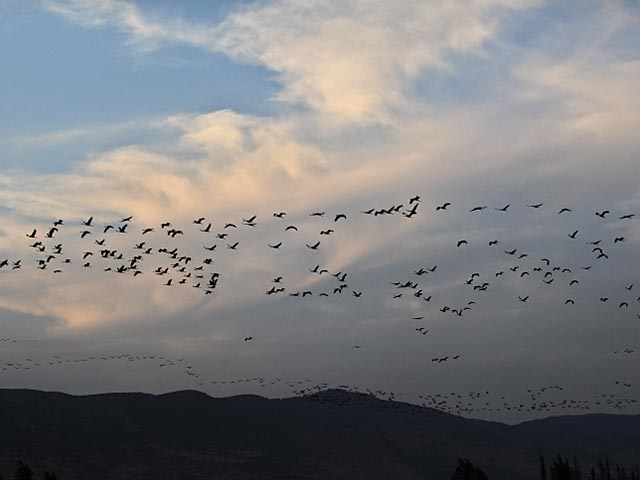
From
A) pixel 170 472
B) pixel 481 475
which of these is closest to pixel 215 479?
pixel 170 472

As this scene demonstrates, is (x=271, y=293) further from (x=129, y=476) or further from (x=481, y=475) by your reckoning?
(x=129, y=476)

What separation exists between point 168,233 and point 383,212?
18640mm

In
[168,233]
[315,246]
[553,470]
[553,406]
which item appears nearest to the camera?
[553,470]

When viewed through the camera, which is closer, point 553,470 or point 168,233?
point 553,470

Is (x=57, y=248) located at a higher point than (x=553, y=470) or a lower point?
higher

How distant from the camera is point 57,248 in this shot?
70000 mm

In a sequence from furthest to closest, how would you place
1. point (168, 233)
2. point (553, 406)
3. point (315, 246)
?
1. point (553, 406)
2. point (168, 233)
3. point (315, 246)

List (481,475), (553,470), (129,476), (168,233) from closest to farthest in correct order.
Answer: (481,475)
(553,470)
(168,233)
(129,476)

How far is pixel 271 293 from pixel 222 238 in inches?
262

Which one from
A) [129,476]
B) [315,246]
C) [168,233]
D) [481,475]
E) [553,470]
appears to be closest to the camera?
[481,475]

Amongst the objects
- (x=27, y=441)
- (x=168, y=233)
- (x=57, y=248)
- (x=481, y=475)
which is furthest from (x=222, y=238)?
(x=27, y=441)

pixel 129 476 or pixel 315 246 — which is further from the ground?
pixel 315 246

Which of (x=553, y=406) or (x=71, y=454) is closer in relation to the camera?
(x=553, y=406)

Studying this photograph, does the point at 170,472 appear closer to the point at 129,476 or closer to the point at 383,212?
the point at 129,476
